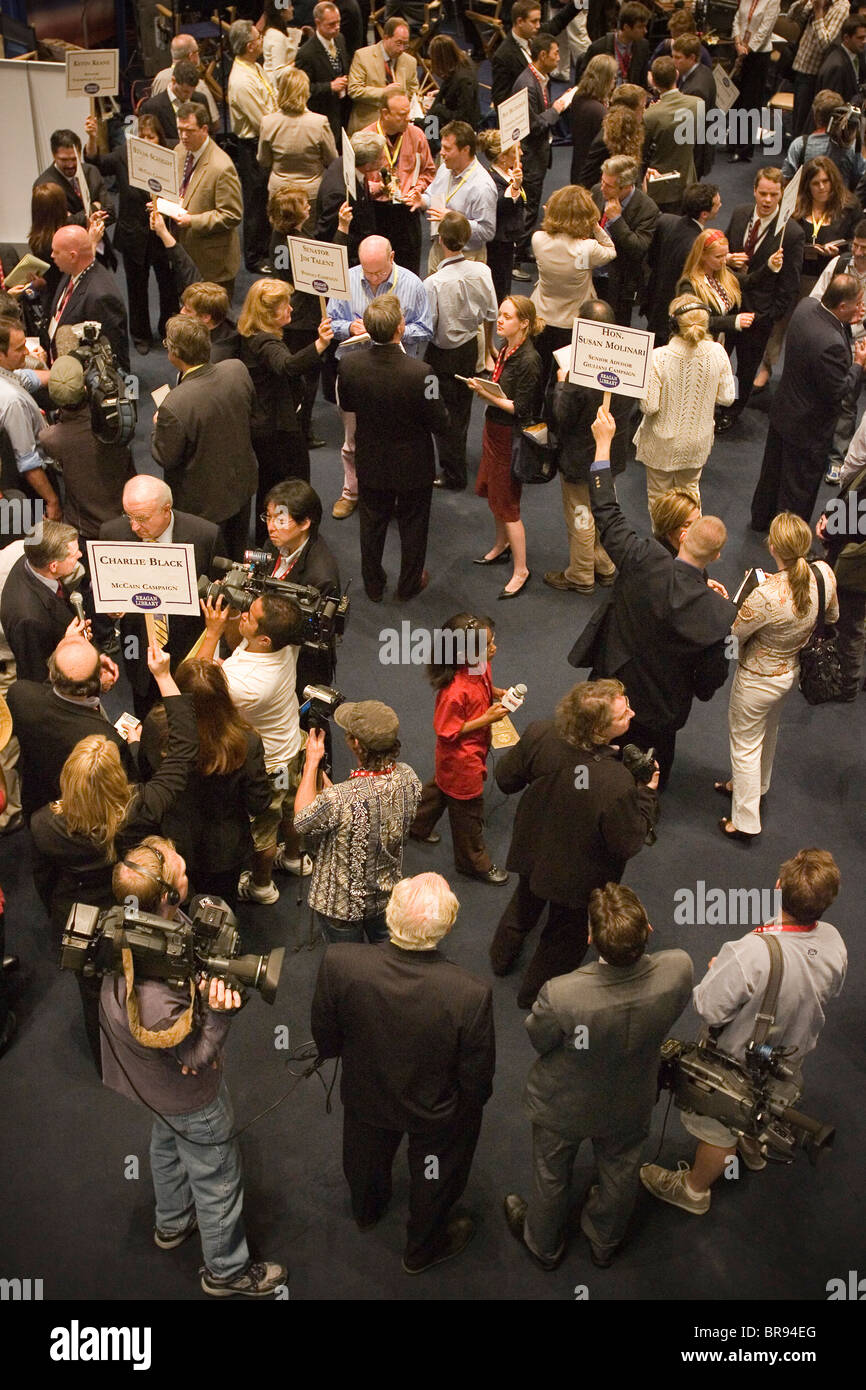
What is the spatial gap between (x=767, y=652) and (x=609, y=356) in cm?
138

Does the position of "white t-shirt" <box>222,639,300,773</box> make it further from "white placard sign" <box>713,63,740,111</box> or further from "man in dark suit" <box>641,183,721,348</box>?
"white placard sign" <box>713,63,740,111</box>

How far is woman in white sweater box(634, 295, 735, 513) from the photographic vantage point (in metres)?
6.00

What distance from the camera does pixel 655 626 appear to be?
Answer: 4.96 metres

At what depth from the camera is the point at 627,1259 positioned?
4.08 meters

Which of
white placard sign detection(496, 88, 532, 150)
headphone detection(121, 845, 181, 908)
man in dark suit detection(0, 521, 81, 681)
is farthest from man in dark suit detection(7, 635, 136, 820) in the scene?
white placard sign detection(496, 88, 532, 150)

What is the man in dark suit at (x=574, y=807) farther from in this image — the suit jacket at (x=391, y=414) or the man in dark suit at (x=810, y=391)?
the man in dark suit at (x=810, y=391)

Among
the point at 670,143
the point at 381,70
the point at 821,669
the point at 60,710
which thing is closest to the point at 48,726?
the point at 60,710

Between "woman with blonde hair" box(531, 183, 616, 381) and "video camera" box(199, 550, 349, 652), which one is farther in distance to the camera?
"woman with blonde hair" box(531, 183, 616, 381)

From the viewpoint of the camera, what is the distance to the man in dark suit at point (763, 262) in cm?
741

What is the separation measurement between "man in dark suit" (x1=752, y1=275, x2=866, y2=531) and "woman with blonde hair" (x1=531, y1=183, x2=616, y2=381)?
3.75ft

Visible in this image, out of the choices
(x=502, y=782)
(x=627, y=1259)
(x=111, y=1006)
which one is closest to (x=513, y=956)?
(x=502, y=782)

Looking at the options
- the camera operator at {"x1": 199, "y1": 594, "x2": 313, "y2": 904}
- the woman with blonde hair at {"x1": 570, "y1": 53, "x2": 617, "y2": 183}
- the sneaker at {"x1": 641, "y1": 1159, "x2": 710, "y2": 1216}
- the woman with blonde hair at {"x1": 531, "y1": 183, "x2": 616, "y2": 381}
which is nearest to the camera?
the sneaker at {"x1": 641, "y1": 1159, "x2": 710, "y2": 1216}

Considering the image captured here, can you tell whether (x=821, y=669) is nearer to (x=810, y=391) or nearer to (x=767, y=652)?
(x=767, y=652)

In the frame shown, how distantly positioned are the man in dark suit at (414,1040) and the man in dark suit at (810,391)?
4041mm
